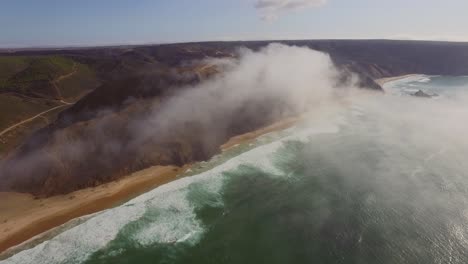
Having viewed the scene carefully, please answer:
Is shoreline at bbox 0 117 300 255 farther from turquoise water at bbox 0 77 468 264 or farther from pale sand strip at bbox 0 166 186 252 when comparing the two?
turquoise water at bbox 0 77 468 264

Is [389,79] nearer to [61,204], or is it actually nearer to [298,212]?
[298,212]

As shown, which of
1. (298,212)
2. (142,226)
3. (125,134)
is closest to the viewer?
(142,226)

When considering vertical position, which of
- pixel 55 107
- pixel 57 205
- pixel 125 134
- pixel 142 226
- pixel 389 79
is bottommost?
pixel 389 79

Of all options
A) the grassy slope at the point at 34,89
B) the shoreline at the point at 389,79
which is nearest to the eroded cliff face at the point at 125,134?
the grassy slope at the point at 34,89

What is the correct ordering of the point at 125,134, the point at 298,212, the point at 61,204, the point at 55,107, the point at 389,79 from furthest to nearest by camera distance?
1. the point at 389,79
2. the point at 55,107
3. the point at 125,134
4. the point at 61,204
5. the point at 298,212

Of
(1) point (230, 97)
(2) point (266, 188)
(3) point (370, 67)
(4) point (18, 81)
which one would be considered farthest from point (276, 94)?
(3) point (370, 67)

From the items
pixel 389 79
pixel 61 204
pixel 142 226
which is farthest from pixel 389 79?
pixel 61 204

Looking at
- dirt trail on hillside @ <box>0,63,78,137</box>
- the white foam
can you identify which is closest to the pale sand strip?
the white foam
